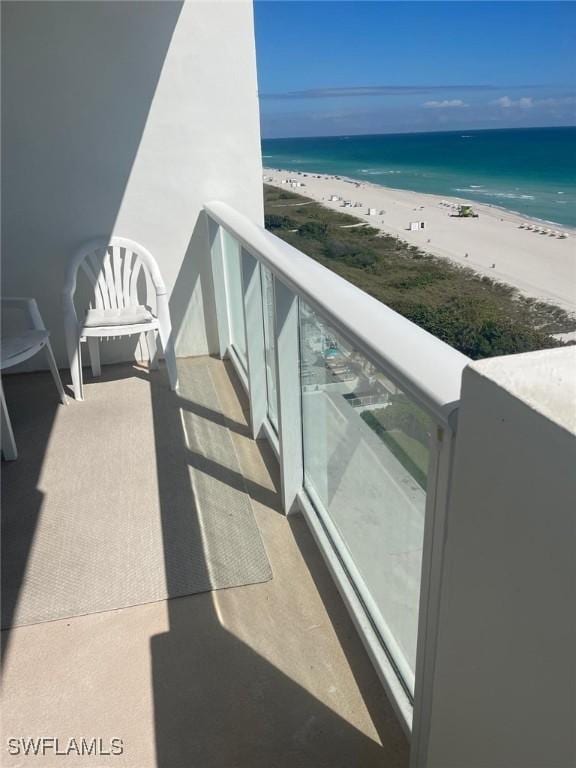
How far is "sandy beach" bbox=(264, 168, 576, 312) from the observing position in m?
9.45

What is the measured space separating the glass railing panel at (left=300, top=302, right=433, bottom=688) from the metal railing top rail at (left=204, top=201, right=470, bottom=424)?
0.25ft

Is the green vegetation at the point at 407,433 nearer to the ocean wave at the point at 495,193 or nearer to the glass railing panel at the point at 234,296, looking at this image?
the glass railing panel at the point at 234,296

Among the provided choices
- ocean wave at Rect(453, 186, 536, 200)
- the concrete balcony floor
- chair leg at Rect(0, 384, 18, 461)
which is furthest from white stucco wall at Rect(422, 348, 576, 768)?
ocean wave at Rect(453, 186, 536, 200)

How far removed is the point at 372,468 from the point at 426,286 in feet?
23.0

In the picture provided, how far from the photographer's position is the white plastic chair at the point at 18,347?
2277mm

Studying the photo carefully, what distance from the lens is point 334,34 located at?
3058 cm

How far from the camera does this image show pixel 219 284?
3215 mm

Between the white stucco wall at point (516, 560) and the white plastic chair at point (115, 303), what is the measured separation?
2419 millimetres

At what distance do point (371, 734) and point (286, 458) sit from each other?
2.80 ft

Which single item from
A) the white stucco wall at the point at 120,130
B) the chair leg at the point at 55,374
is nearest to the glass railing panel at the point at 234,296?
the white stucco wall at the point at 120,130

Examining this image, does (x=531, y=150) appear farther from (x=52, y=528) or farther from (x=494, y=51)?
(x=52, y=528)

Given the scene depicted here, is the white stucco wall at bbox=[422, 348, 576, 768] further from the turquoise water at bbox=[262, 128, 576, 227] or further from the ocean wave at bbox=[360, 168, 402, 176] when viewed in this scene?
the ocean wave at bbox=[360, 168, 402, 176]

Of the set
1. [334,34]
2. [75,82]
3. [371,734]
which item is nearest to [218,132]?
[75,82]

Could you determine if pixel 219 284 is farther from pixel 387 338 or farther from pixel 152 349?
pixel 387 338
